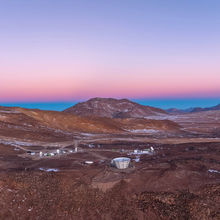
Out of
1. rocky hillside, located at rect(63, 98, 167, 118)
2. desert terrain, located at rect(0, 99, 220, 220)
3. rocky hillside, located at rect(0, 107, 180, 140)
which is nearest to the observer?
desert terrain, located at rect(0, 99, 220, 220)

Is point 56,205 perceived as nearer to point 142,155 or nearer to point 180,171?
point 180,171

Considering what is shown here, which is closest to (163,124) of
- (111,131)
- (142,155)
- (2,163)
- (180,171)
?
(111,131)

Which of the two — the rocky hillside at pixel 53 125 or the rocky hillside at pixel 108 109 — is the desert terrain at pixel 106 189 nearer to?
the rocky hillside at pixel 53 125

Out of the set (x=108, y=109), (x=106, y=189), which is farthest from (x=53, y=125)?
(x=108, y=109)

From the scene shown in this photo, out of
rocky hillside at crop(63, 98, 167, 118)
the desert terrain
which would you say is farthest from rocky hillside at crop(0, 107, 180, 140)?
rocky hillside at crop(63, 98, 167, 118)

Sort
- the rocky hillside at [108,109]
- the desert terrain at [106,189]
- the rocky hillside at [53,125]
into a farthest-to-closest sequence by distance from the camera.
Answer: the rocky hillside at [108,109]
the rocky hillside at [53,125]
the desert terrain at [106,189]

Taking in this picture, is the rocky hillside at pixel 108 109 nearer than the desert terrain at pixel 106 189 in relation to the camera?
No

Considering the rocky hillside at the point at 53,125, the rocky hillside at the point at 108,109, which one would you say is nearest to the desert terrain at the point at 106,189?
the rocky hillside at the point at 53,125

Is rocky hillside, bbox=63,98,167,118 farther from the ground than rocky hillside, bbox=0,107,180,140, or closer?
farther from the ground

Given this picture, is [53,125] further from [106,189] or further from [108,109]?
[108,109]

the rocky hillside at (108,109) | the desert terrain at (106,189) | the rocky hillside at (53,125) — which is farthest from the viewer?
the rocky hillside at (108,109)

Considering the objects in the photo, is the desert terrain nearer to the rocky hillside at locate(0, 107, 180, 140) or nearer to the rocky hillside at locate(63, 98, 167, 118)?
the rocky hillside at locate(0, 107, 180, 140)
